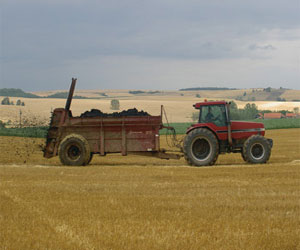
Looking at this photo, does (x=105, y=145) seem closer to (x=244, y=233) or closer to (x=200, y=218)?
(x=200, y=218)

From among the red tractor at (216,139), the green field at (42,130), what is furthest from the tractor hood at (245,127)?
the green field at (42,130)

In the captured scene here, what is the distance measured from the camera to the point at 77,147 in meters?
18.2

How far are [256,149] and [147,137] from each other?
397 centimetres

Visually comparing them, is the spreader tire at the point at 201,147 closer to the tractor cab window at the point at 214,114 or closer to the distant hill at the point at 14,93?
the tractor cab window at the point at 214,114

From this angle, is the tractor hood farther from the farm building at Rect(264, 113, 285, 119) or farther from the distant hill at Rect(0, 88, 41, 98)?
the distant hill at Rect(0, 88, 41, 98)

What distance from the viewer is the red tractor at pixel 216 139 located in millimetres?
16891

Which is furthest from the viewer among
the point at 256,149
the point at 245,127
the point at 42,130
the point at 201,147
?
the point at 42,130

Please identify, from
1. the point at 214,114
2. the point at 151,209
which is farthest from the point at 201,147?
the point at 151,209

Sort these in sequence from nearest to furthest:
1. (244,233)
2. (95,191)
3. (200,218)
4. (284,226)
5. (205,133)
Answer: (244,233), (284,226), (200,218), (95,191), (205,133)

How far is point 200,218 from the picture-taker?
8.33 meters

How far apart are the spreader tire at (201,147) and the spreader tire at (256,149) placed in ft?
4.01

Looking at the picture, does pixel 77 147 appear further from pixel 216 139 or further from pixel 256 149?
pixel 256 149

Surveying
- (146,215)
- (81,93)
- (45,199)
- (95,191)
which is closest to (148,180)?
(95,191)

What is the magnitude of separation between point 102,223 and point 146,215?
98 centimetres
